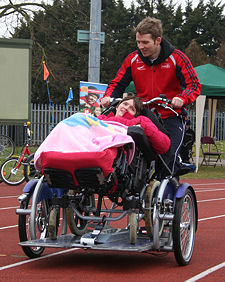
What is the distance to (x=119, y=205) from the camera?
584 centimetres

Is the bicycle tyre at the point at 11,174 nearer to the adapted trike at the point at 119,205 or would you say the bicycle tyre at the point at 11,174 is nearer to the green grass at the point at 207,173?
the green grass at the point at 207,173

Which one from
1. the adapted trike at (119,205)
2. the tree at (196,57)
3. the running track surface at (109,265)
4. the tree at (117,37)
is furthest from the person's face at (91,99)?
the tree at (196,57)

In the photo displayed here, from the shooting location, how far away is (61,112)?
1256 inches

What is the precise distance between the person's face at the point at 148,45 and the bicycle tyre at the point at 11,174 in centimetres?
850

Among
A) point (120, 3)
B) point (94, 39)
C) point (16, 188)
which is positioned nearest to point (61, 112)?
point (94, 39)

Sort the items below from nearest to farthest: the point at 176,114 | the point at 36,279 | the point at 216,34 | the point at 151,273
Answer: 1. the point at 36,279
2. the point at 151,273
3. the point at 176,114
4. the point at 216,34

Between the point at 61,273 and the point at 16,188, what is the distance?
888cm

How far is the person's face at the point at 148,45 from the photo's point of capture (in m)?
6.30

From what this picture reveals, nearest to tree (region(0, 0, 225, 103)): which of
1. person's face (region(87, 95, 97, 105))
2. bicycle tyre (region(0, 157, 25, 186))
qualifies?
person's face (region(87, 95, 97, 105))

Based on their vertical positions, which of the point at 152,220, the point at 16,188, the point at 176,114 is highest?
the point at 176,114

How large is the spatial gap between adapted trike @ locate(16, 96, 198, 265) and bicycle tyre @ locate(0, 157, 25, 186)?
27.9 feet

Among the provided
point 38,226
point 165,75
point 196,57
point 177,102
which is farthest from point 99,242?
point 196,57

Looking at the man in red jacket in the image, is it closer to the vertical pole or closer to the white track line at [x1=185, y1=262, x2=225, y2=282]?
the white track line at [x1=185, y1=262, x2=225, y2=282]

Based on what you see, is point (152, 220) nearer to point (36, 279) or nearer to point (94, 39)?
point (36, 279)
